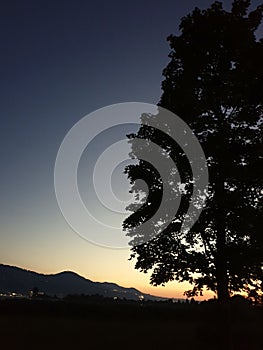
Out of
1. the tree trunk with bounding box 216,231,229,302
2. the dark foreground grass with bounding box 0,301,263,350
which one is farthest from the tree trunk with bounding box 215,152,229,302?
the dark foreground grass with bounding box 0,301,263,350

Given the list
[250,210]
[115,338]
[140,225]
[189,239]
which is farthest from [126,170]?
[115,338]

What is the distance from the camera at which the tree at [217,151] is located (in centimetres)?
1894

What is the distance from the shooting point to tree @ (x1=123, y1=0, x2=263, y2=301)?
18938mm

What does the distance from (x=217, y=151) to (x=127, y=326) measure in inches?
385

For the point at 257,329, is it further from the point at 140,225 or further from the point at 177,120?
the point at 177,120

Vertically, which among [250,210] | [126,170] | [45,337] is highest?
[126,170]

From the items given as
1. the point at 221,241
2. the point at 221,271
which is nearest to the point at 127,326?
the point at 221,271

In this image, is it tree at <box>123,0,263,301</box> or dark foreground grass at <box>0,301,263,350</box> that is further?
tree at <box>123,0,263,301</box>

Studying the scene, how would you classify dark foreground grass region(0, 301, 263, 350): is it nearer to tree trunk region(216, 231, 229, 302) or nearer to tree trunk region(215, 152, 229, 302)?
tree trunk region(216, 231, 229, 302)

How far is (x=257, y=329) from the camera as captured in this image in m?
15.2

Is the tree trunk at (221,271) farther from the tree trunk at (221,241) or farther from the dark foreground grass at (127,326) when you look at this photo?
the dark foreground grass at (127,326)

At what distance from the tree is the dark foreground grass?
2.62 metres

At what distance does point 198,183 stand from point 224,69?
246 inches

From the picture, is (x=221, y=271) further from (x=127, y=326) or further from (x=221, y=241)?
(x=127, y=326)
